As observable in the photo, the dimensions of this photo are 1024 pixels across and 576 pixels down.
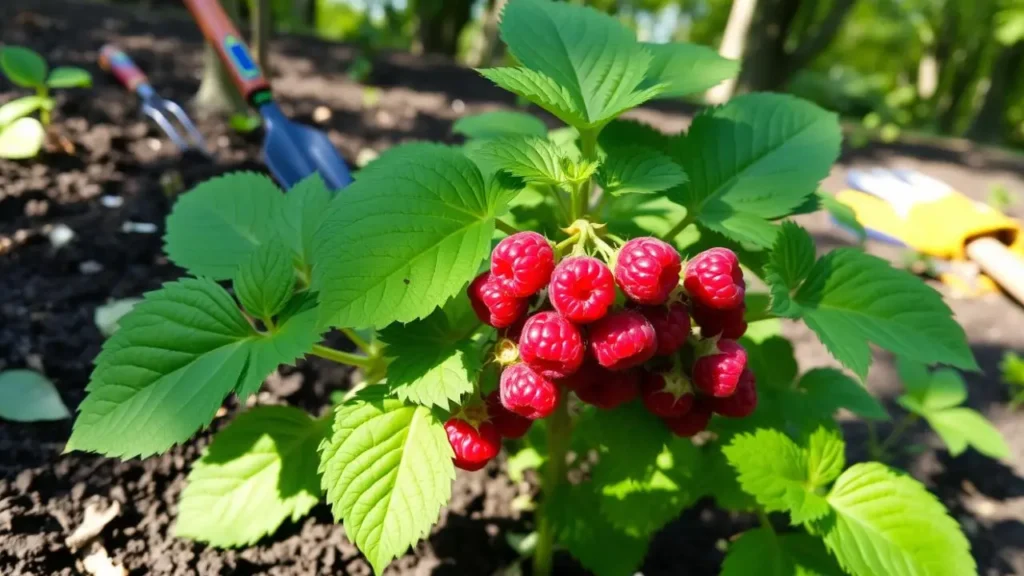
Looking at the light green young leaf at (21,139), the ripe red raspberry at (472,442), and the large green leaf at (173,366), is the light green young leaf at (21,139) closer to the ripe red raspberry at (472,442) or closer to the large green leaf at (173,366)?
the large green leaf at (173,366)

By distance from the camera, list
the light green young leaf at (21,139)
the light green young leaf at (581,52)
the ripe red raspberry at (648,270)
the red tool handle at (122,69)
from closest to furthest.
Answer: the ripe red raspberry at (648,270), the light green young leaf at (581,52), the light green young leaf at (21,139), the red tool handle at (122,69)

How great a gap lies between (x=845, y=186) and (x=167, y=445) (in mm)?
3351

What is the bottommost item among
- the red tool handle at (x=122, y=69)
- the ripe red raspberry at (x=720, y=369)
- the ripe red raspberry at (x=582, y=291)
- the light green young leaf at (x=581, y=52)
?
the red tool handle at (x=122, y=69)

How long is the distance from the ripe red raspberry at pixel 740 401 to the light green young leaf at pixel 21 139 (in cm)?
176

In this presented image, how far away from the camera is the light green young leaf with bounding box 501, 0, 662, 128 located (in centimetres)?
94

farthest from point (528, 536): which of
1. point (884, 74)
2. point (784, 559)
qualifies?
point (884, 74)

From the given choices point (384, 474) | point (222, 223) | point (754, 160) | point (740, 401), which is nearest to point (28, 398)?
point (222, 223)

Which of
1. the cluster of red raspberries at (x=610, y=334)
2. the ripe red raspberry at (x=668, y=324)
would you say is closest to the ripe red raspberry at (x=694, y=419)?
the cluster of red raspberries at (x=610, y=334)

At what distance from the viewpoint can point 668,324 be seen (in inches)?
30.9

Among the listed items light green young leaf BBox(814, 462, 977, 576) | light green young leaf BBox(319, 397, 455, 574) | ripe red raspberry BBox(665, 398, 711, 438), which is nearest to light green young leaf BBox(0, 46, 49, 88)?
light green young leaf BBox(319, 397, 455, 574)

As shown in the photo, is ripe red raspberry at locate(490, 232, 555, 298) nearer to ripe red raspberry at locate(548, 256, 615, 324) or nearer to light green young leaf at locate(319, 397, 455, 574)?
ripe red raspberry at locate(548, 256, 615, 324)

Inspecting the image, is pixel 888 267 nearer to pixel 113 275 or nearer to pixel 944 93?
pixel 113 275

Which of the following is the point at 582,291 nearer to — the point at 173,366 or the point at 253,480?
the point at 173,366

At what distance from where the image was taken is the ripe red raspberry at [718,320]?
2.69 ft
